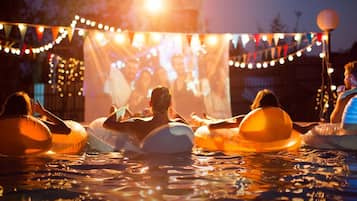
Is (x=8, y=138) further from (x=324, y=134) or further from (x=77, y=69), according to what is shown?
(x=77, y=69)

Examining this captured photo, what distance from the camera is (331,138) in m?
6.36

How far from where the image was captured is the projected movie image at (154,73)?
10789 mm

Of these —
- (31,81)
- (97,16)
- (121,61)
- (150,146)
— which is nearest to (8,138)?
(150,146)

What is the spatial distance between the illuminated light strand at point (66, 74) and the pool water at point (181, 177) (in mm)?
8607

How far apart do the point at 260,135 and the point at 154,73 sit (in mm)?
5359

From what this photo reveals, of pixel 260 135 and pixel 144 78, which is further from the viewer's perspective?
pixel 144 78

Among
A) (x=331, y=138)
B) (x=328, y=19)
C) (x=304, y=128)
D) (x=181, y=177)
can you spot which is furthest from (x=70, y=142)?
(x=328, y=19)

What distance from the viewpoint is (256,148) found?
20.7 feet

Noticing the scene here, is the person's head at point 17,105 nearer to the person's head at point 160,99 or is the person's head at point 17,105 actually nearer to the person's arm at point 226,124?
the person's head at point 160,99

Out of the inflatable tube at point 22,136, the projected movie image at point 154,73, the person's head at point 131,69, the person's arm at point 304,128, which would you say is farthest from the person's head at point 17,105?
the person's head at point 131,69

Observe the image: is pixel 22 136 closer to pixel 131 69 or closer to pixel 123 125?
pixel 123 125

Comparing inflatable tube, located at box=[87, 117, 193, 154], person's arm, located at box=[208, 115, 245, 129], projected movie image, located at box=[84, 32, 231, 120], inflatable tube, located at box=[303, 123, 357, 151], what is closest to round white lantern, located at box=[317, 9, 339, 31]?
projected movie image, located at box=[84, 32, 231, 120]

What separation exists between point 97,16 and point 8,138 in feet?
40.0

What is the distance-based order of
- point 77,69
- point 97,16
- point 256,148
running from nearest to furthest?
point 256,148 → point 77,69 → point 97,16
